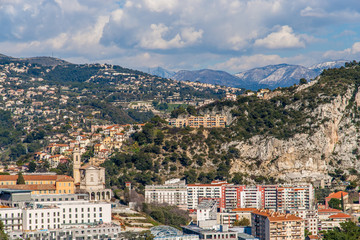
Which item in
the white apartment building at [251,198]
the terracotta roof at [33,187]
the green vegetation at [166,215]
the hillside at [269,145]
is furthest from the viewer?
the hillside at [269,145]

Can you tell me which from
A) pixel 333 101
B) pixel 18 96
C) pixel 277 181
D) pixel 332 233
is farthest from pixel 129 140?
pixel 18 96

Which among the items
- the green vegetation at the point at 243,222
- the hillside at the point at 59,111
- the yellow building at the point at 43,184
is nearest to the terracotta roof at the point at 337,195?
the green vegetation at the point at 243,222

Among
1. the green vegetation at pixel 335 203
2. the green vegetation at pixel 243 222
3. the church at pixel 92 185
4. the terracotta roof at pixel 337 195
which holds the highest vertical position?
the church at pixel 92 185

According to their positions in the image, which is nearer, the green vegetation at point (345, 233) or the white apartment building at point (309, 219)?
the green vegetation at point (345, 233)

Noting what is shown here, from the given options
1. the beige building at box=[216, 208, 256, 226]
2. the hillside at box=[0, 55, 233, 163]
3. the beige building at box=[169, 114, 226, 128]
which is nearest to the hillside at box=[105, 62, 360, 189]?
the beige building at box=[169, 114, 226, 128]

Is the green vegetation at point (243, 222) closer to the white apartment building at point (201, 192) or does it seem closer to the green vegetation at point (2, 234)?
the white apartment building at point (201, 192)

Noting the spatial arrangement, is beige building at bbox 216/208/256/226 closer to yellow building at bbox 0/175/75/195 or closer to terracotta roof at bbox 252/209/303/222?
terracotta roof at bbox 252/209/303/222

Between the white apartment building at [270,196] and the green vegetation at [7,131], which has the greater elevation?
the green vegetation at [7,131]

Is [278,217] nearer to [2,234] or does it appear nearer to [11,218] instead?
[11,218]

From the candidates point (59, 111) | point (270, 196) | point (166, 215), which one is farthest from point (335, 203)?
point (59, 111)
